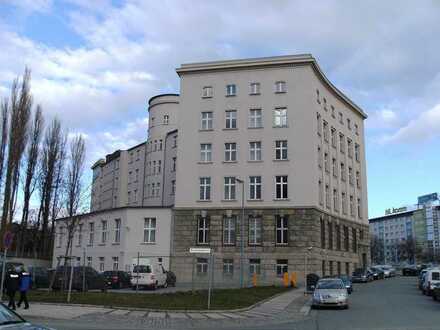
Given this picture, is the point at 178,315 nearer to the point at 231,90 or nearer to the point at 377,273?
the point at 231,90

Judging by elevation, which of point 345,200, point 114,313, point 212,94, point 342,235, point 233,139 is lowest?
point 114,313

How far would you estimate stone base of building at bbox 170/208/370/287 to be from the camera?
50781 mm

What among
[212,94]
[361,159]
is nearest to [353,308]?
[212,94]

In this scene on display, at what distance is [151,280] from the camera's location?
39031 millimetres

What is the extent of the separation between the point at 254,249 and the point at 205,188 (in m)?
8.20

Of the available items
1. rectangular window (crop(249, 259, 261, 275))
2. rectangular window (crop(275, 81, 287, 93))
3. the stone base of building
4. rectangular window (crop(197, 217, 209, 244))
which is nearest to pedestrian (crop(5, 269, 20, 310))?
the stone base of building

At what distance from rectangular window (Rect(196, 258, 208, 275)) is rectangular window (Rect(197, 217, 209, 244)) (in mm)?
1912

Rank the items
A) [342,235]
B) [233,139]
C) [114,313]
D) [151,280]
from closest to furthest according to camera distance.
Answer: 1. [114,313]
2. [151,280]
3. [233,139]
4. [342,235]

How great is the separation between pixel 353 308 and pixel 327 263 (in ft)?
99.4

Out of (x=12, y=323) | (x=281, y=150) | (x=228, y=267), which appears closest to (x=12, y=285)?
(x=12, y=323)

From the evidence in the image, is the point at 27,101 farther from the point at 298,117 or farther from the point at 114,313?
the point at 114,313

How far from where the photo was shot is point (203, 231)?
177 feet

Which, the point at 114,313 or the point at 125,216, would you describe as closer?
the point at 114,313

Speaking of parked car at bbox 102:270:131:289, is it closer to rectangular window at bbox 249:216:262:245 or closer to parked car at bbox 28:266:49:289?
parked car at bbox 28:266:49:289
